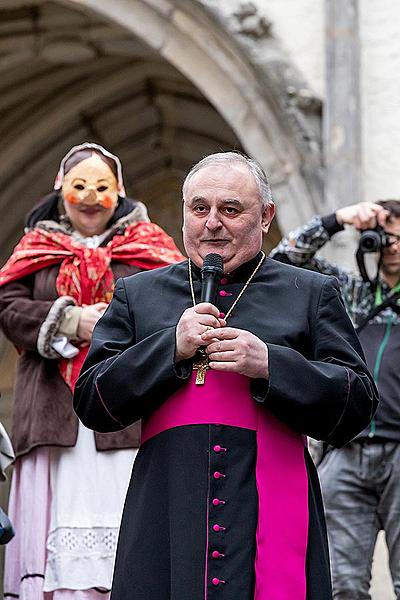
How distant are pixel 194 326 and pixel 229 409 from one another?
0.26 m

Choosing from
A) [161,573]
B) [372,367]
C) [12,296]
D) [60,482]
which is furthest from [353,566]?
[161,573]

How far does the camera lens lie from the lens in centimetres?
550

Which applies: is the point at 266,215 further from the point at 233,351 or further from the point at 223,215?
the point at 233,351

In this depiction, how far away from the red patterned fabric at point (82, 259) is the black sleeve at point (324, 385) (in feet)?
5.97

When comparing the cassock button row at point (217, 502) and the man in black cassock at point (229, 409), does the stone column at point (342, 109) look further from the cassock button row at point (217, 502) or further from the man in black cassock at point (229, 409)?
the cassock button row at point (217, 502)

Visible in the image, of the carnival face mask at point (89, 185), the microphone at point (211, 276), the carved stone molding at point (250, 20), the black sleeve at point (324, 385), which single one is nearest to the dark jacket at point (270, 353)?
the black sleeve at point (324, 385)

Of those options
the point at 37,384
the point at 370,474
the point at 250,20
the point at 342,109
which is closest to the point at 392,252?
the point at 370,474

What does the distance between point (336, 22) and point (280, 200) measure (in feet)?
3.22

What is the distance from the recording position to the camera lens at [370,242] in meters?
5.50

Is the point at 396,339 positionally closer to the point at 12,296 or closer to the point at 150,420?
the point at 12,296

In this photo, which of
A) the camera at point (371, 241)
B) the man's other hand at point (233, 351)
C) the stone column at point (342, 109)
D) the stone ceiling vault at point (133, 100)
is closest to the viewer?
the man's other hand at point (233, 351)

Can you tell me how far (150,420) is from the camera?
12.5 ft

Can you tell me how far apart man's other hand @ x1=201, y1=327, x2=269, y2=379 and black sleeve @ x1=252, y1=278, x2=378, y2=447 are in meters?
0.05

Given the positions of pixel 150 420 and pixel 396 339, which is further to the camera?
pixel 396 339
